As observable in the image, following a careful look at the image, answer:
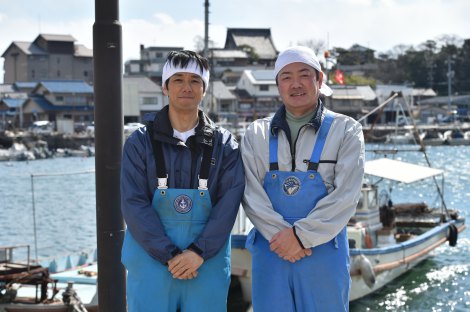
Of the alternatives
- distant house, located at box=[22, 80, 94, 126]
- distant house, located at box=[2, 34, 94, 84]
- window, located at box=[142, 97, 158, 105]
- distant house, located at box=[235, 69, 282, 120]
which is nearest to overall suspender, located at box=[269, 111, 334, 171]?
window, located at box=[142, 97, 158, 105]

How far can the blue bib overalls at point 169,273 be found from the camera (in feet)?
12.2

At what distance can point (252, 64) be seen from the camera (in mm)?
91562

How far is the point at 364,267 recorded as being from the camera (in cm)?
1259

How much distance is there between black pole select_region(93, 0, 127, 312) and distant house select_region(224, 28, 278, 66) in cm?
9065

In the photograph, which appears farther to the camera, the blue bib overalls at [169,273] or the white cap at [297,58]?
the white cap at [297,58]

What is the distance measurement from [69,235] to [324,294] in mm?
23485

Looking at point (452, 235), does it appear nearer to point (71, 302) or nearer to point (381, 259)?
point (381, 259)

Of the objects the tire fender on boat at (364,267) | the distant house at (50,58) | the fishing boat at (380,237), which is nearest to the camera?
the fishing boat at (380,237)

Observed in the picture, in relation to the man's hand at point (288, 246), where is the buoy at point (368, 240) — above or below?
below

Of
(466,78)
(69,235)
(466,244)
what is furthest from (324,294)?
(466,78)

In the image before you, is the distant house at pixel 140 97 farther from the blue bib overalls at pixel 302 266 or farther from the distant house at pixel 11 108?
the blue bib overalls at pixel 302 266

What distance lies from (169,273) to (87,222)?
2622cm

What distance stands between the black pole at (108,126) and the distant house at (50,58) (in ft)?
279

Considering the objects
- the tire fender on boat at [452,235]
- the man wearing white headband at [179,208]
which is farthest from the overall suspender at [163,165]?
the tire fender on boat at [452,235]
